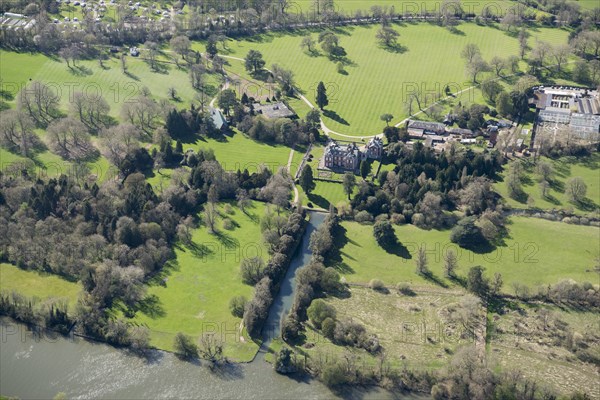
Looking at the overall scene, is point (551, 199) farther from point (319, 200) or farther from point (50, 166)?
point (50, 166)

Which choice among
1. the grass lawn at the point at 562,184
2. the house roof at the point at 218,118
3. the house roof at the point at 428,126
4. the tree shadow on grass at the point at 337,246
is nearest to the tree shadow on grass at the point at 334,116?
the house roof at the point at 428,126

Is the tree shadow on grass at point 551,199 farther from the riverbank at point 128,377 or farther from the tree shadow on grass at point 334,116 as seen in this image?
the riverbank at point 128,377

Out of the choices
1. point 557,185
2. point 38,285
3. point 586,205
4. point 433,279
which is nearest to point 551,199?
point 557,185

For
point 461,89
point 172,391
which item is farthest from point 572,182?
point 172,391

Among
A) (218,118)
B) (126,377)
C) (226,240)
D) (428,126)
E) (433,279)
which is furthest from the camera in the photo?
(218,118)

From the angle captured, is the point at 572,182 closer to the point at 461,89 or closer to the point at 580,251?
the point at 580,251

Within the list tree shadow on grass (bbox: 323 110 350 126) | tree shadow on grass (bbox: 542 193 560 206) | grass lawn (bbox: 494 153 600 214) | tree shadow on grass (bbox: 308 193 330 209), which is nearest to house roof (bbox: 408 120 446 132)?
tree shadow on grass (bbox: 323 110 350 126)

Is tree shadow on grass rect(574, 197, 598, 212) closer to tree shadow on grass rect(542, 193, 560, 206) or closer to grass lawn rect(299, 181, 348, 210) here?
tree shadow on grass rect(542, 193, 560, 206)

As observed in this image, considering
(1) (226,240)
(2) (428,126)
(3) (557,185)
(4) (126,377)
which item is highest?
(2) (428,126)
